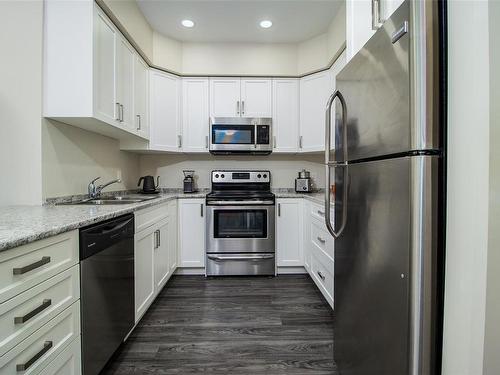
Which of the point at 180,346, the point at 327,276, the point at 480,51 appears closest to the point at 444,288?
the point at 480,51

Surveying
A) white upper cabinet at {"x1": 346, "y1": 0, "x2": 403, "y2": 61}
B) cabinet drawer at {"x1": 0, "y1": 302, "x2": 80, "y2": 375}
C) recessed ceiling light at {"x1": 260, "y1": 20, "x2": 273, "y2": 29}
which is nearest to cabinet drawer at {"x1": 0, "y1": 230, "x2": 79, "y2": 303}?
cabinet drawer at {"x1": 0, "y1": 302, "x2": 80, "y2": 375}

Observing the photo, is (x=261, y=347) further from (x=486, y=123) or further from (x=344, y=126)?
(x=486, y=123)

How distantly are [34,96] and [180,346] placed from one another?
1.86 m

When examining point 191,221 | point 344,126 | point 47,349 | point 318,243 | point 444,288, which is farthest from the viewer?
point 191,221

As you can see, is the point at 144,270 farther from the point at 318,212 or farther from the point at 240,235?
the point at 318,212

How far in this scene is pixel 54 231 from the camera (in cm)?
94

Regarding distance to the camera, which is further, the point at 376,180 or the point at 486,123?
the point at 376,180

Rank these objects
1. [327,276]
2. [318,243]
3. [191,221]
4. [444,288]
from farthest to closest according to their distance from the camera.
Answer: [191,221] → [318,243] → [327,276] → [444,288]

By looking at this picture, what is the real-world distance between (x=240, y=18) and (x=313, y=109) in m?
1.23

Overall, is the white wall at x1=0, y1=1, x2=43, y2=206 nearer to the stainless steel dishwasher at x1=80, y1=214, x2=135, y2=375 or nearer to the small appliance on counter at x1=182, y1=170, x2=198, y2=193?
the stainless steel dishwasher at x1=80, y1=214, x2=135, y2=375

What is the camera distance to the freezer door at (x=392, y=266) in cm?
73

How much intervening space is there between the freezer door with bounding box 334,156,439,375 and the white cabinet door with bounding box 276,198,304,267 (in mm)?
1626

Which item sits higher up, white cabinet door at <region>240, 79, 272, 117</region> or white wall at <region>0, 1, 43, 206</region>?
white cabinet door at <region>240, 79, 272, 117</region>

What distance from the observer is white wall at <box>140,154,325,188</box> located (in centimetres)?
335
